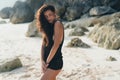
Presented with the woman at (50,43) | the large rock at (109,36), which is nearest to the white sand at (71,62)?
the large rock at (109,36)

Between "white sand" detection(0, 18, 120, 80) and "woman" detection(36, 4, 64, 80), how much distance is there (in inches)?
143

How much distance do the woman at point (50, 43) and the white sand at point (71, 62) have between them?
143 inches

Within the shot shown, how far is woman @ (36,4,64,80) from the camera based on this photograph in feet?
15.7

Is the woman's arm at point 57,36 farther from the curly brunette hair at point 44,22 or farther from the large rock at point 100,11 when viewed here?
the large rock at point 100,11

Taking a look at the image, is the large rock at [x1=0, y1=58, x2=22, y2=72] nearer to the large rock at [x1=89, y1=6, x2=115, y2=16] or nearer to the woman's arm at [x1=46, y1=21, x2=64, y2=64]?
the woman's arm at [x1=46, y1=21, x2=64, y2=64]

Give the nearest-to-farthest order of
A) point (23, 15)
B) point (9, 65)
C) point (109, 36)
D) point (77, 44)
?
point (9, 65)
point (109, 36)
point (77, 44)
point (23, 15)

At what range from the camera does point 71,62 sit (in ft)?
34.1

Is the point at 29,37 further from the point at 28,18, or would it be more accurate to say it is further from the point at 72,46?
the point at 28,18

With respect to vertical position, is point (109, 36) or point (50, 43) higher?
point (50, 43)

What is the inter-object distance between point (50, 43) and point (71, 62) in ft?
18.3

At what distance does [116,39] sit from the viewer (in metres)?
12.2

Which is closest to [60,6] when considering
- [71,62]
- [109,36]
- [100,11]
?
[100,11]

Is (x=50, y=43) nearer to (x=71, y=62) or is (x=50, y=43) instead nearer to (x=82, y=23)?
(x=71, y=62)

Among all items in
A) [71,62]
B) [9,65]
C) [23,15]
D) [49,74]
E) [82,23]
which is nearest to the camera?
[49,74]
